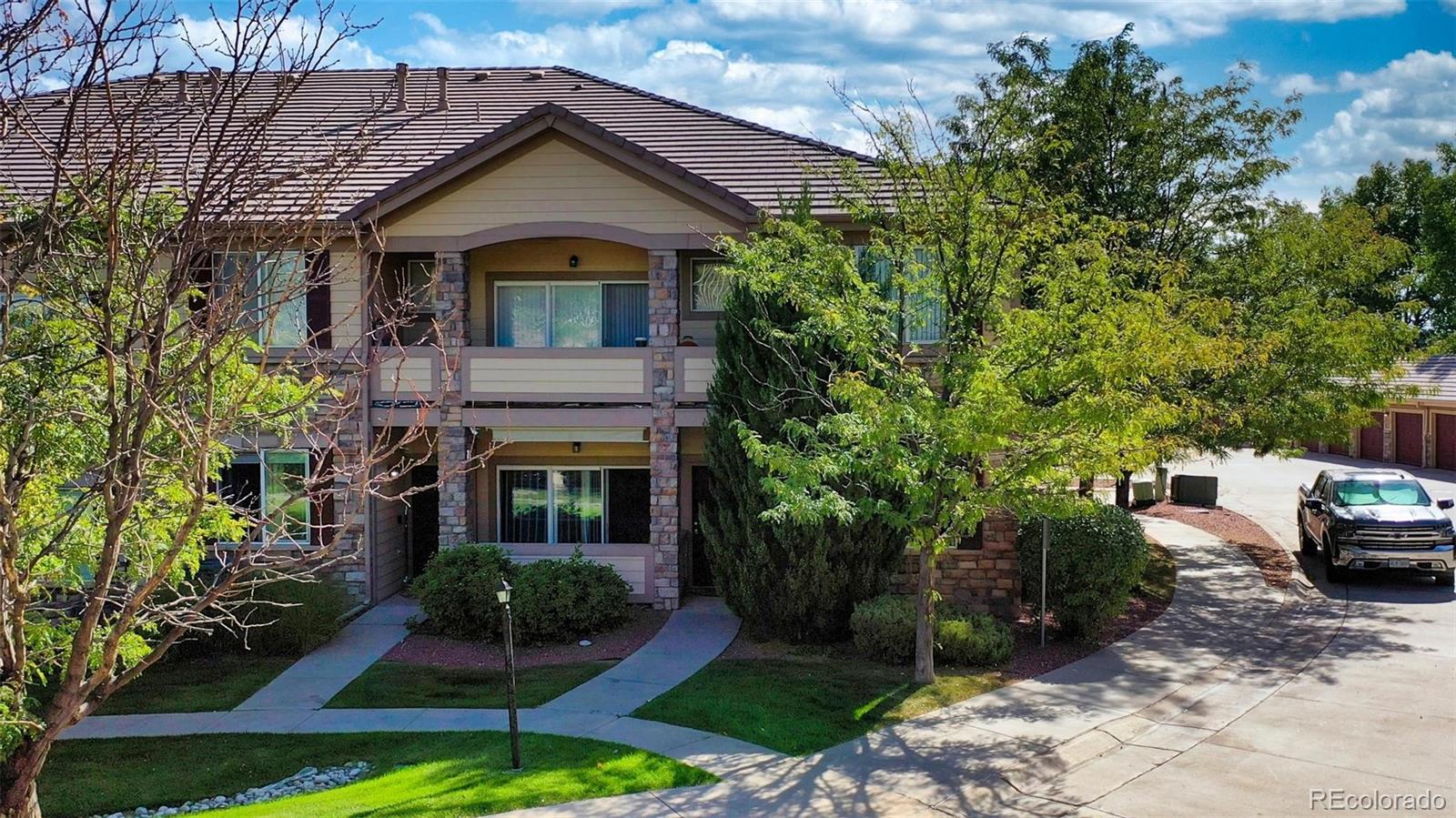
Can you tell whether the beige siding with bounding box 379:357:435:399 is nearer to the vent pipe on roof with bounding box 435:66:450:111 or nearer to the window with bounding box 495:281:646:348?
the window with bounding box 495:281:646:348

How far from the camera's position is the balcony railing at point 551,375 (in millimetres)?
16766

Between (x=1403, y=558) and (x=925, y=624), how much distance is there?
30.2ft

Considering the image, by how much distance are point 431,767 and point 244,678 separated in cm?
479

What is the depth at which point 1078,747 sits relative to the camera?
34.3 ft

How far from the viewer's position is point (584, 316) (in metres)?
17.9

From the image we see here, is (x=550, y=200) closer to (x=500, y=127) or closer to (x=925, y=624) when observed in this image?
(x=500, y=127)

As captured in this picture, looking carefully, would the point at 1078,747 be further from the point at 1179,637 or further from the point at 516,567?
the point at 516,567

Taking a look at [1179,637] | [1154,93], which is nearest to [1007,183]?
[1179,637]

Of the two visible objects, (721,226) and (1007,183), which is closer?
(1007,183)

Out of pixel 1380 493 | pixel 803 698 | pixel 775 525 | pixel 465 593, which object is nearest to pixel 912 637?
pixel 803 698

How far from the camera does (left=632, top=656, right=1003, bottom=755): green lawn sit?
11.0 meters

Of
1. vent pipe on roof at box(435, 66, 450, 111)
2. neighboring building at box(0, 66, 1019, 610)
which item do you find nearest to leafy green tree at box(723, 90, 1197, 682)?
neighboring building at box(0, 66, 1019, 610)

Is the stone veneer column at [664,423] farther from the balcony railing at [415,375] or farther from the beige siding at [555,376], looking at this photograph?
the balcony railing at [415,375]

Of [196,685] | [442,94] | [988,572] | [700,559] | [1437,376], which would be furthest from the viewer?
[1437,376]
